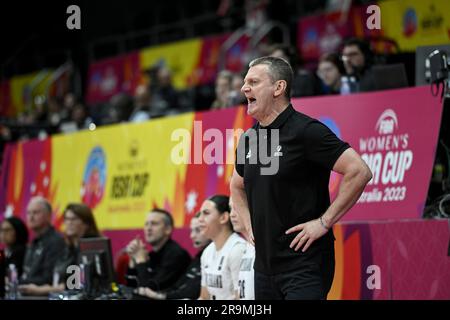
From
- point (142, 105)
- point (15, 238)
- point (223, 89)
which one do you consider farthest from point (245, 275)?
point (142, 105)

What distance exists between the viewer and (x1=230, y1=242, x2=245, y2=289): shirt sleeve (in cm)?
733

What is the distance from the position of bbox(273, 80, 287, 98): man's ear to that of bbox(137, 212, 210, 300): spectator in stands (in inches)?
118

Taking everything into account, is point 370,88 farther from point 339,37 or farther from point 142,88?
point 339,37

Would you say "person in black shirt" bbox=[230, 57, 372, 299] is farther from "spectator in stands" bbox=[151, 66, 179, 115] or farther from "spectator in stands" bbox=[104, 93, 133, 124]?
"spectator in stands" bbox=[151, 66, 179, 115]

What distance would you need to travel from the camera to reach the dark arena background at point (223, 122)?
7395 millimetres

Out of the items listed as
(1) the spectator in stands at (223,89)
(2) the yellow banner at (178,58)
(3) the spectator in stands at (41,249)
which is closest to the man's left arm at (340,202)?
(1) the spectator in stands at (223,89)

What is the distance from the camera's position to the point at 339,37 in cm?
1434

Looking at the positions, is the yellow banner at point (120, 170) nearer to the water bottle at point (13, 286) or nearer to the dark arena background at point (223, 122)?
the dark arena background at point (223, 122)

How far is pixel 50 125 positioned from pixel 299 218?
1008 cm

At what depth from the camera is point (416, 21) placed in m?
12.3

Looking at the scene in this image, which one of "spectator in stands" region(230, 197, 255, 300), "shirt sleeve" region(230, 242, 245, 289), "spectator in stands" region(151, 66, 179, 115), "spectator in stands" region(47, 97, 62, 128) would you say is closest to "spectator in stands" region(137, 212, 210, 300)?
"shirt sleeve" region(230, 242, 245, 289)

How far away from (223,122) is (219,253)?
211cm
